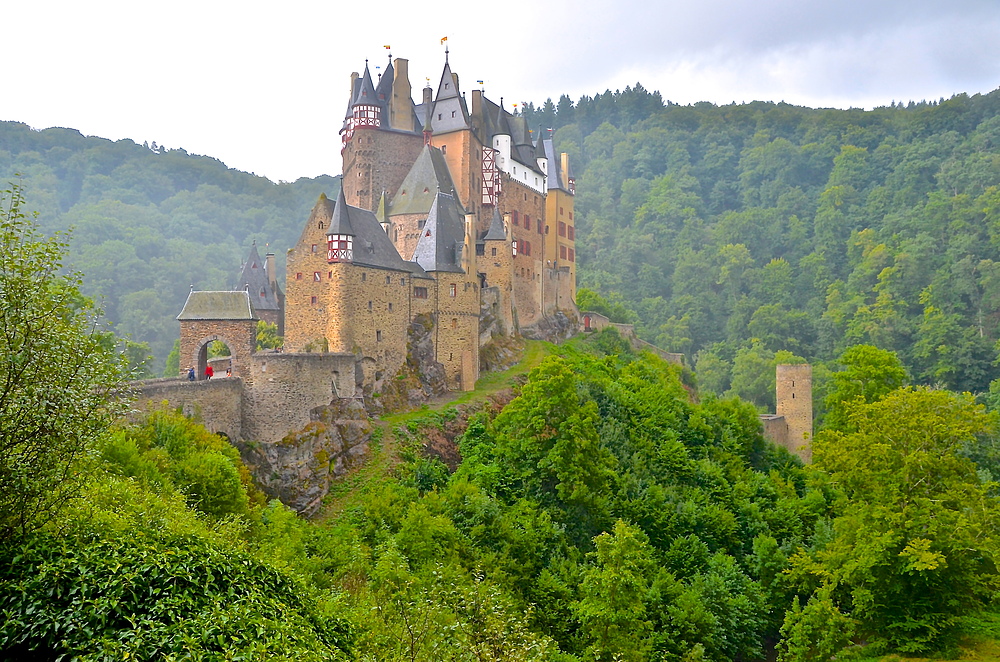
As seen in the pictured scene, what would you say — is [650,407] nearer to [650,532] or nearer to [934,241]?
[650,532]

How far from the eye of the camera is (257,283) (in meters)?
45.7

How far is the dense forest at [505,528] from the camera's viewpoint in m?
13.7

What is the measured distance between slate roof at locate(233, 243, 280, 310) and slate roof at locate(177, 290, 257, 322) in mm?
10120

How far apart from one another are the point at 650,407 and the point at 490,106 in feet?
83.6

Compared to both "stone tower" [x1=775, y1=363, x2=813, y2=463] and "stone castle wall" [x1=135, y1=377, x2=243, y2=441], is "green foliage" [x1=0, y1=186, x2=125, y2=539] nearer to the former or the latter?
"stone castle wall" [x1=135, y1=377, x2=243, y2=441]

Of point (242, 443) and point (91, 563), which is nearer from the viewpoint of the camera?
point (91, 563)

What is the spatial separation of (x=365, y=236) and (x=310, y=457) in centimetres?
1113

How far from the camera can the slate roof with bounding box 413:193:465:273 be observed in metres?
43.2

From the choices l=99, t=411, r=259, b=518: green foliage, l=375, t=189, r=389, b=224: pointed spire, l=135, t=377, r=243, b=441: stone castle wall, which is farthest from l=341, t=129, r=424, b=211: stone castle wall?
l=99, t=411, r=259, b=518: green foliage

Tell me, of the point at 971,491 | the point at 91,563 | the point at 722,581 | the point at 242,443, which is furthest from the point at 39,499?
the point at 971,491

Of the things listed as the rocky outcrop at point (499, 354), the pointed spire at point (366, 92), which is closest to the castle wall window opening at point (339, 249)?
the rocky outcrop at point (499, 354)

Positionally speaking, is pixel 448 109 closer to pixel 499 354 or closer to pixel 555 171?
pixel 555 171

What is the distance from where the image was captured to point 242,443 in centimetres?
3162

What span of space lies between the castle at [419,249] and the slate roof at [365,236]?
8 centimetres
